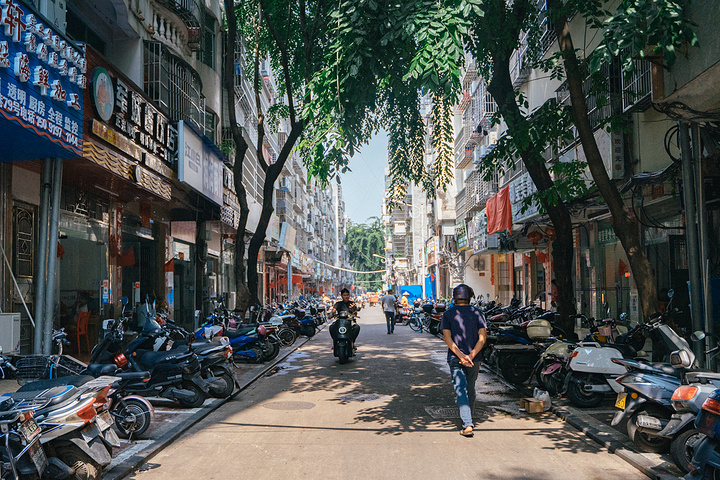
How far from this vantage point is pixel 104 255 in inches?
516

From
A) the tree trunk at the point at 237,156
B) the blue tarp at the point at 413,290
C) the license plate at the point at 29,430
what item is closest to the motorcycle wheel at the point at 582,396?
the license plate at the point at 29,430

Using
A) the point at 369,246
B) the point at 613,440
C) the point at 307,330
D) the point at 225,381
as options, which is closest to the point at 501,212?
the point at 307,330

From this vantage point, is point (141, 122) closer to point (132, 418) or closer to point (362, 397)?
point (362, 397)

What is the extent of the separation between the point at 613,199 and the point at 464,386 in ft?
11.3

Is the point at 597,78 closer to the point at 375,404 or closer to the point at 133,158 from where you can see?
the point at 375,404

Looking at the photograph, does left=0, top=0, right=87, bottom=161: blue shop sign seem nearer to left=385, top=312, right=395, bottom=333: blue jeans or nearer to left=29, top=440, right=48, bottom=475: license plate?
left=29, top=440, right=48, bottom=475: license plate

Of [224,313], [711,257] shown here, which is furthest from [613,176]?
[224,313]

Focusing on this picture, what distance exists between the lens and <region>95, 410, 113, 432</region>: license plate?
17.2ft

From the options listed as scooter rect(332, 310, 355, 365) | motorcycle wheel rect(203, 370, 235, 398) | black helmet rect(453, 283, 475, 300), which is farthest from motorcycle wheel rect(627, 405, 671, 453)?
scooter rect(332, 310, 355, 365)

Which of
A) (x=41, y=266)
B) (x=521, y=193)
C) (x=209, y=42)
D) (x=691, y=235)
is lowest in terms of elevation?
(x=41, y=266)

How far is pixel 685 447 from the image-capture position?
5.44 m

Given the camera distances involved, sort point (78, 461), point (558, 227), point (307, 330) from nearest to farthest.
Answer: point (78, 461) < point (558, 227) < point (307, 330)

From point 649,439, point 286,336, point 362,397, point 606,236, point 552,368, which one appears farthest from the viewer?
point 286,336

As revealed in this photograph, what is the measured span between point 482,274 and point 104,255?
25.5m
